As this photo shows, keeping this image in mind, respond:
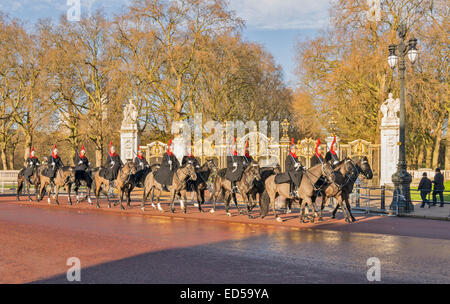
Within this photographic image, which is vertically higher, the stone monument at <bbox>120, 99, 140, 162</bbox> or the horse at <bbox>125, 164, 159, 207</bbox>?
the stone monument at <bbox>120, 99, 140, 162</bbox>

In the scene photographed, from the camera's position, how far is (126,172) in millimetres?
17484

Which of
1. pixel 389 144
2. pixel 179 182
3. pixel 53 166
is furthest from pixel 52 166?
pixel 389 144

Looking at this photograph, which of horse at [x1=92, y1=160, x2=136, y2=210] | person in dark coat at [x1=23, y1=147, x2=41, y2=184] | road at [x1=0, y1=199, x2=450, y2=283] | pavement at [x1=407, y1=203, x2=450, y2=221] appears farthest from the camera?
person in dark coat at [x1=23, y1=147, x2=41, y2=184]

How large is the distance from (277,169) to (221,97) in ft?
75.0

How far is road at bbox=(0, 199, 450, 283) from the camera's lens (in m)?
7.25

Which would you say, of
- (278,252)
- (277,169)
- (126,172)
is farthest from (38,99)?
(278,252)

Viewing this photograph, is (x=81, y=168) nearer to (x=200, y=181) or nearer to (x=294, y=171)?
(x=200, y=181)

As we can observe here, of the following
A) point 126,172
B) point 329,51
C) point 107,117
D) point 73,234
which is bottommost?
point 73,234

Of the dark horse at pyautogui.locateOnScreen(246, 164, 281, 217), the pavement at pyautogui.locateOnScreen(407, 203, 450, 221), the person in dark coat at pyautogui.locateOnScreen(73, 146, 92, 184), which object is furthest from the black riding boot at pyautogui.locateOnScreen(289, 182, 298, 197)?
the person in dark coat at pyautogui.locateOnScreen(73, 146, 92, 184)

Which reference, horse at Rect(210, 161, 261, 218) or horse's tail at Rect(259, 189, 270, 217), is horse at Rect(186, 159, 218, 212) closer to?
horse at Rect(210, 161, 261, 218)

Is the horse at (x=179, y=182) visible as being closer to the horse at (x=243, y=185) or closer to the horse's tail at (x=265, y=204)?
the horse at (x=243, y=185)

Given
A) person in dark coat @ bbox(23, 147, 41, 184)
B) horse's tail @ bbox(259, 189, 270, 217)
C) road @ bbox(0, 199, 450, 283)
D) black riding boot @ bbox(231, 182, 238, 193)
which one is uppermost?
person in dark coat @ bbox(23, 147, 41, 184)

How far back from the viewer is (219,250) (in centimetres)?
940
